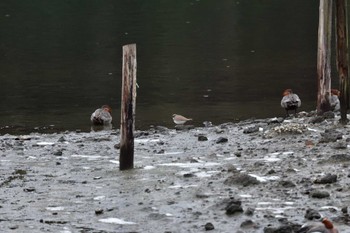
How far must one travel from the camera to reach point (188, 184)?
12.1m

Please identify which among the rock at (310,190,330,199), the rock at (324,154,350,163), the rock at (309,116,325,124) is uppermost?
the rock at (309,116,325,124)

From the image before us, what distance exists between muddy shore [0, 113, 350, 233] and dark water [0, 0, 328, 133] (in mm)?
5926

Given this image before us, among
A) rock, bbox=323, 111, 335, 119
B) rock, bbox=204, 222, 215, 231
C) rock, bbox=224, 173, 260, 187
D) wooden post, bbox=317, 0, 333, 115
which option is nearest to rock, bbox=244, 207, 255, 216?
rock, bbox=204, 222, 215, 231

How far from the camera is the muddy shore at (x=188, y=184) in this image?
10.4m

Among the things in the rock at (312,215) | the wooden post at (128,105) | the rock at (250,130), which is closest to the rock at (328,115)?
the rock at (250,130)

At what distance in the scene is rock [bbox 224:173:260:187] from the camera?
1164cm

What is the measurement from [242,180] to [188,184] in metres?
0.77

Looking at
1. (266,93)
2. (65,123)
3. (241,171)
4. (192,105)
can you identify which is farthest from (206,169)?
(266,93)

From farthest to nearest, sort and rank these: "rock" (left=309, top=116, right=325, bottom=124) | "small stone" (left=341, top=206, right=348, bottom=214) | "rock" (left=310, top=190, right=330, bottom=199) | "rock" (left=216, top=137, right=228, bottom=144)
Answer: "rock" (left=309, top=116, right=325, bottom=124) < "rock" (left=216, top=137, right=228, bottom=144) < "rock" (left=310, top=190, right=330, bottom=199) < "small stone" (left=341, top=206, right=348, bottom=214)

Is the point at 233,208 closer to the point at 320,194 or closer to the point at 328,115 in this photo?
the point at 320,194

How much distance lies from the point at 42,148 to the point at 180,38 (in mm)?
27809

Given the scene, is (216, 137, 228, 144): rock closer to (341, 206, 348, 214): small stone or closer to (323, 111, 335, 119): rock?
(323, 111, 335, 119): rock

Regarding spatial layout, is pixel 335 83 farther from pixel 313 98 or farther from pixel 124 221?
pixel 124 221

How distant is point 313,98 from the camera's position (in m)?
26.2
